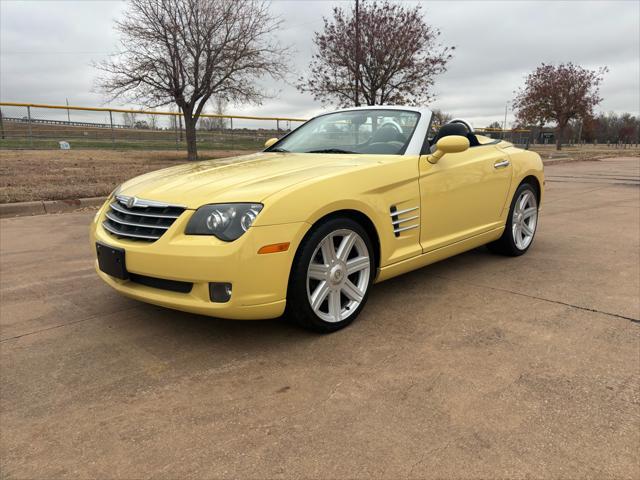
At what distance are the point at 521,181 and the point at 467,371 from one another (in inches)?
105

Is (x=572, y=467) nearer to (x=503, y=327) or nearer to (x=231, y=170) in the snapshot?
(x=503, y=327)

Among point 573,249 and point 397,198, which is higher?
point 397,198

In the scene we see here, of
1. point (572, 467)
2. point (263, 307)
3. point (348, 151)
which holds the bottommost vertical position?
point (572, 467)

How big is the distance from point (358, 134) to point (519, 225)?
1.95 metres

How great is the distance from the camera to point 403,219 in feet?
10.4

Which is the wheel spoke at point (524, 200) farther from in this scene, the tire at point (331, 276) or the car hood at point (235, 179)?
the tire at point (331, 276)

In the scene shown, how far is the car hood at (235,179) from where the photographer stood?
8.36 feet

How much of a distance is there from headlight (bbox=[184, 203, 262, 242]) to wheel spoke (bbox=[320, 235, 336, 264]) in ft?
1.59

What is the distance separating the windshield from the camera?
3520mm

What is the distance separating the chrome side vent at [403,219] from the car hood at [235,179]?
0.39 metres

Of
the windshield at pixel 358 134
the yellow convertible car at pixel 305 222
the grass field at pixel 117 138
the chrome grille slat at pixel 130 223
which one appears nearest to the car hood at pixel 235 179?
the yellow convertible car at pixel 305 222

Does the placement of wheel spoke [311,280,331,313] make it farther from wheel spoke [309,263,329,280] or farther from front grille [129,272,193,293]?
front grille [129,272,193,293]

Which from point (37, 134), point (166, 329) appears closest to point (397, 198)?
point (166, 329)

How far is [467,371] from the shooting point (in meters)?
2.41
